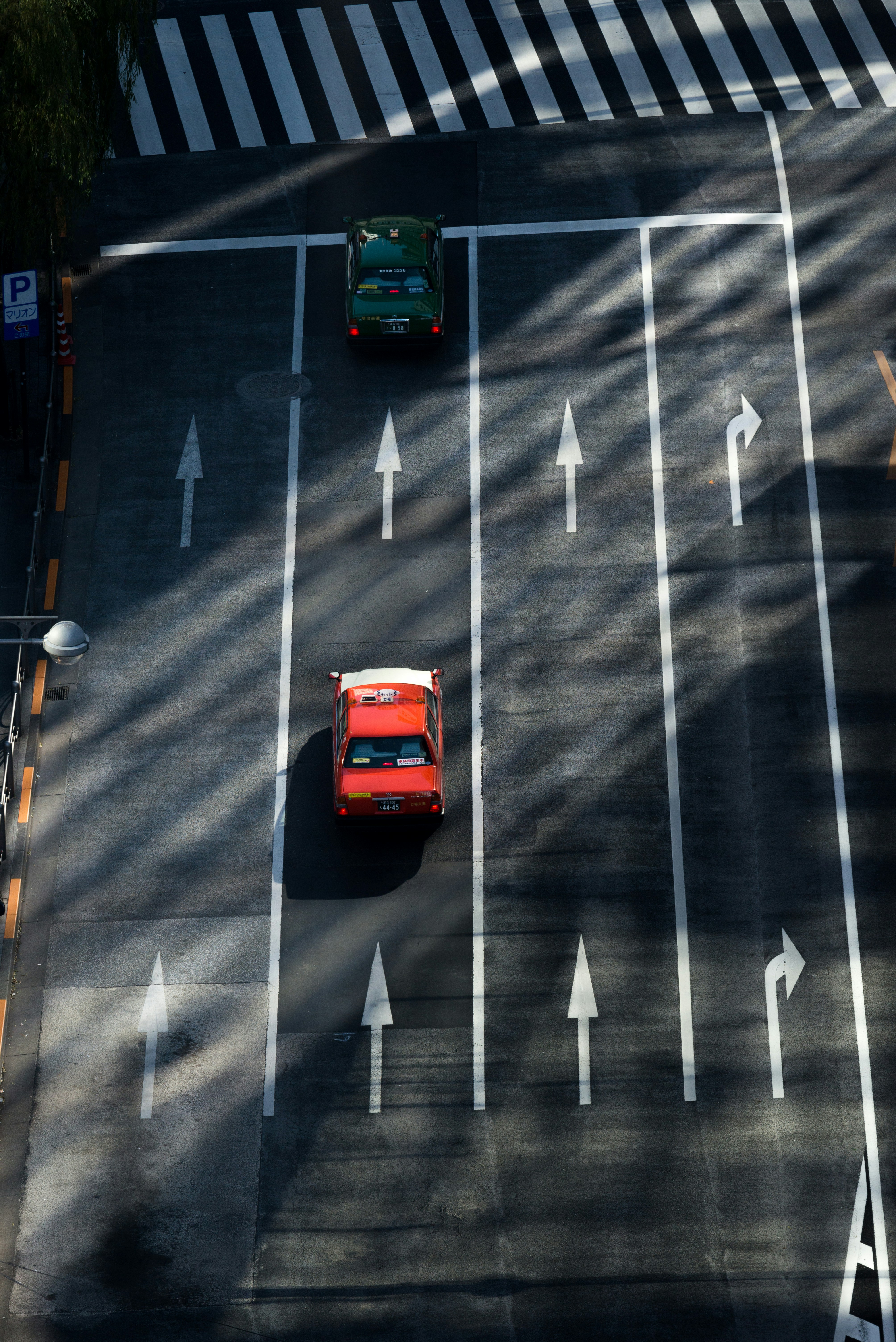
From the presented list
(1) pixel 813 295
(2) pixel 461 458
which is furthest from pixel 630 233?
(2) pixel 461 458

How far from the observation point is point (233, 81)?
1820 inches

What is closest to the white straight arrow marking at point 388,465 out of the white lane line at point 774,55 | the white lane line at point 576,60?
the white lane line at point 576,60

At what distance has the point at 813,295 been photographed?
1639 inches

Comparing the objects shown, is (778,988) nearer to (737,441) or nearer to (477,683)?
(477,683)

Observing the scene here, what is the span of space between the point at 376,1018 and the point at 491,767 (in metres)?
5.53

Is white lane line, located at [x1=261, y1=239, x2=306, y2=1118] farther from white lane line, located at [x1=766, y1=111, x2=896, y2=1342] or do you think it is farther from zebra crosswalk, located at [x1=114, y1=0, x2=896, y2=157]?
white lane line, located at [x1=766, y1=111, x2=896, y2=1342]

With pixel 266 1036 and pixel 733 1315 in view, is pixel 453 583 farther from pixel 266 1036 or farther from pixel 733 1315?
pixel 733 1315

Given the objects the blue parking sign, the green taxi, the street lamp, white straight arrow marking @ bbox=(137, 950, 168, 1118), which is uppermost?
the green taxi

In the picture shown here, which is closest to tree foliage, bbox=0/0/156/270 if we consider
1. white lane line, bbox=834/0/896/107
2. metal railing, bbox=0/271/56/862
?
metal railing, bbox=0/271/56/862

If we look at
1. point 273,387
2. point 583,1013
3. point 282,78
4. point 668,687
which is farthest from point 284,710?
point 282,78

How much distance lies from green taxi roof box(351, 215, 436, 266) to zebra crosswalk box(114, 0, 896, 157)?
502 centimetres

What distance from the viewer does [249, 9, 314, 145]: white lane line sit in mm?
45031

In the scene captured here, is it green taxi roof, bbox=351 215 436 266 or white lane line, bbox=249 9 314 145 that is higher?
white lane line, bbox=249 9 314 145

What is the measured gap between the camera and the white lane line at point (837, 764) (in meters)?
29.3
